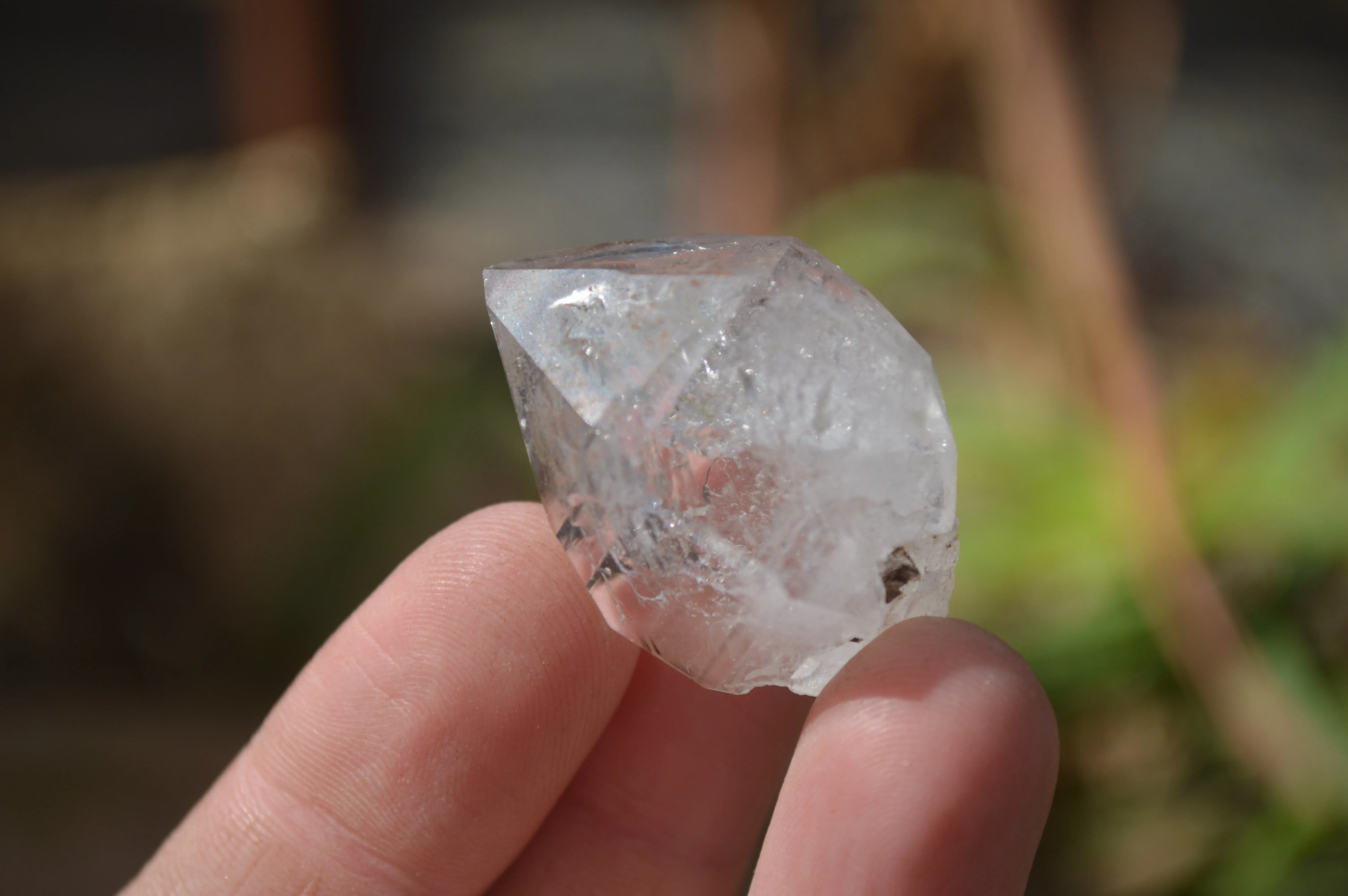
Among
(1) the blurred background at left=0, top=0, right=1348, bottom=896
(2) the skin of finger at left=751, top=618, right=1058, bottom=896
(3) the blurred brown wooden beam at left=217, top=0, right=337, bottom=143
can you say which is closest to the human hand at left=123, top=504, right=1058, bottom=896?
(2) the skin of finger at left=751, top=618, right=1058, bottom=896

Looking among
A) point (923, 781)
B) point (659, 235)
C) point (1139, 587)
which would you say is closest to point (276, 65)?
point (659, 235)

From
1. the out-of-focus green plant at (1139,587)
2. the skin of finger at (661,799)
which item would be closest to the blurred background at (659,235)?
the out-of-focus green plant at (1139,587)

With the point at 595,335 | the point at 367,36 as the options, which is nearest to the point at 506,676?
the point at 595,335

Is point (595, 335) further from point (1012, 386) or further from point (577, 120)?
point (577, 120)

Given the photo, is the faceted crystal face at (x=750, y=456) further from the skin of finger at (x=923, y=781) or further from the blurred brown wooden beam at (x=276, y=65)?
the blurred brown wooden beam at (x=276, y=65)

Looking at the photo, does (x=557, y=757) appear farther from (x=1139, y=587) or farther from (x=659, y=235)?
(x=659, y=235)

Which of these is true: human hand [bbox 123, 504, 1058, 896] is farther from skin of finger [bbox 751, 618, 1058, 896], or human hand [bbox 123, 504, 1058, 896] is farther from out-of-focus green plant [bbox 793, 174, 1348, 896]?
out-of-focus green plant [bbox 793, 174, 1348, 896]

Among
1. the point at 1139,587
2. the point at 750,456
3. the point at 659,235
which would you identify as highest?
the point at 750,456
